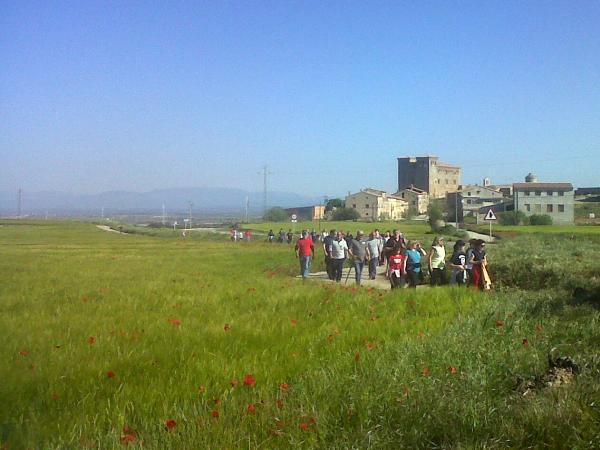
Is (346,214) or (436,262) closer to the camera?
(436,262)

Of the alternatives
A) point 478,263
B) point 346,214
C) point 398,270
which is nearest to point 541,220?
point 346,214

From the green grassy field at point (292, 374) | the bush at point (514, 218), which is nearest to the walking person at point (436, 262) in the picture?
the green grassy field at point (292, 374)

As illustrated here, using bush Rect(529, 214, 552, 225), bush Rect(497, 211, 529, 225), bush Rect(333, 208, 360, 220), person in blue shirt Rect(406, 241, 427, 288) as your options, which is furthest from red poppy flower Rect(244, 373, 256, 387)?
bush Rect(333, 208, 360, 220)

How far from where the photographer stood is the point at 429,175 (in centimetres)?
13762

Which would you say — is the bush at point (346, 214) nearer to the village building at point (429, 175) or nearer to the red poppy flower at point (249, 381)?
the village building at point (429, 175)

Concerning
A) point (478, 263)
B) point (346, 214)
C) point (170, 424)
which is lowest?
point (170, 424)

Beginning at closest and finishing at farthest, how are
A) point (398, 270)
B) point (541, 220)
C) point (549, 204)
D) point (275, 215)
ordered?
point (398, 270) → point (541, 220) → point (549, 204) → point (275, 215)

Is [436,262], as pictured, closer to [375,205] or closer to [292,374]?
[292,374]

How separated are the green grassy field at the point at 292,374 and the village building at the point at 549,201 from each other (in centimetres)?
6813

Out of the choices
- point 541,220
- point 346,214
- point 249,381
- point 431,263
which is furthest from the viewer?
point 346,214

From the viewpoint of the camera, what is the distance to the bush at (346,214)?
102 m

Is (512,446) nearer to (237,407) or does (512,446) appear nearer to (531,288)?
(237,407)

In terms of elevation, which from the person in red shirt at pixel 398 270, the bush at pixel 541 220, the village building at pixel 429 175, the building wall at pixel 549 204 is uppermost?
the village building at pixel 429 175

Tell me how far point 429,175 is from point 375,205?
1289 inches
